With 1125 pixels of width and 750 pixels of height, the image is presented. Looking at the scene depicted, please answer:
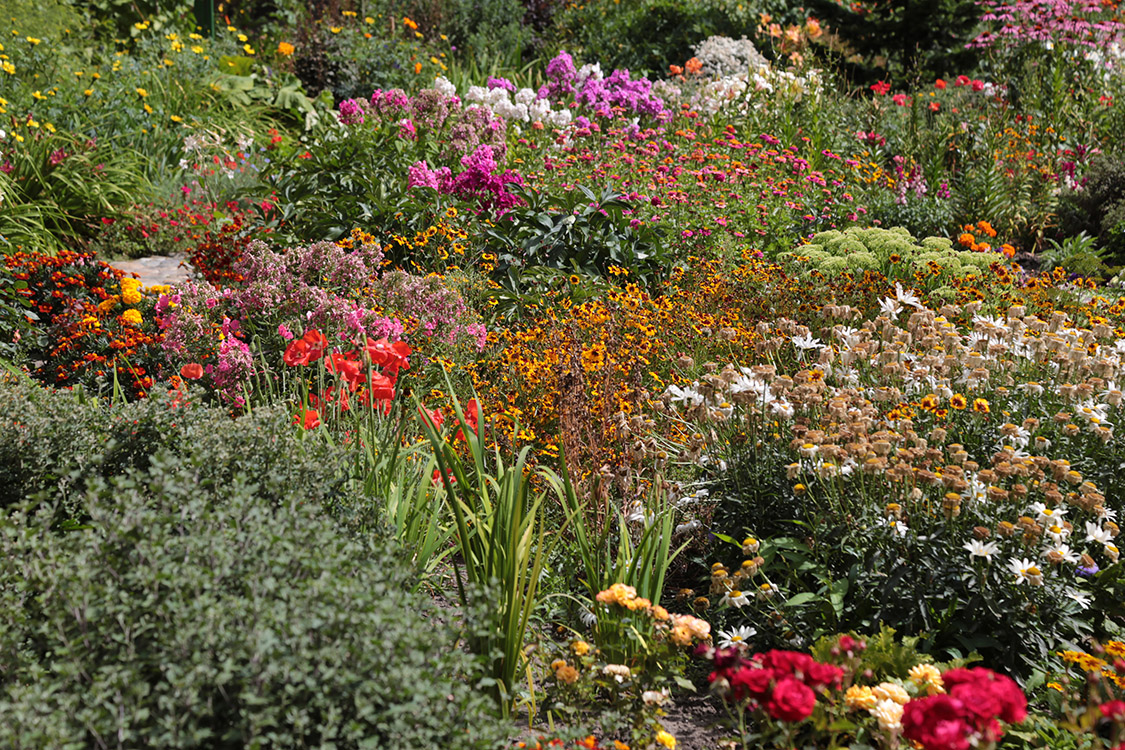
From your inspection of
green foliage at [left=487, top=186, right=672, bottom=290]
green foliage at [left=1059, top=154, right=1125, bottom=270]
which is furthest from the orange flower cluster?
green foliage at [left=1059, top=154, right=1125, bottom=270]

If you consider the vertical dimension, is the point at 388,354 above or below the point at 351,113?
below

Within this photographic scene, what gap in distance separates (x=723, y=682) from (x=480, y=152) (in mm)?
4323

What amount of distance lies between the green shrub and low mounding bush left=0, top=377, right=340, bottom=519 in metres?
0.32

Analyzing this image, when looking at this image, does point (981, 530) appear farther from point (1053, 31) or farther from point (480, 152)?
point (1053, 31)

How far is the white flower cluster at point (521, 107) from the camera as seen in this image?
7.35m

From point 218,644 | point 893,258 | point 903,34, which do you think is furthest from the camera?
point 903,34

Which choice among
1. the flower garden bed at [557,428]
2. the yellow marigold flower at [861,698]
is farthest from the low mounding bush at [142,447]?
the yellow marigold flower at [861,698]

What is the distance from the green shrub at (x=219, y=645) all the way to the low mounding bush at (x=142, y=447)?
0.32m

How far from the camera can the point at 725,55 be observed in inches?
466

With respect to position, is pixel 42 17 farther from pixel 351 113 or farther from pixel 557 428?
pixel 557 428

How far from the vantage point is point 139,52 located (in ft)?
36.0

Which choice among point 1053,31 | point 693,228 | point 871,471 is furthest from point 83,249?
point 1053,31

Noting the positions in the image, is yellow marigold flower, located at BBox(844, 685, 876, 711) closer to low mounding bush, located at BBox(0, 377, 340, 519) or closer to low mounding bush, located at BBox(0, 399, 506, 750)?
low mounding bush, located at BBox(0, 399, 506, 750)

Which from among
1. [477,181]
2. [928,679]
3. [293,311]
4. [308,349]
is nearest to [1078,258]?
[477,181]
